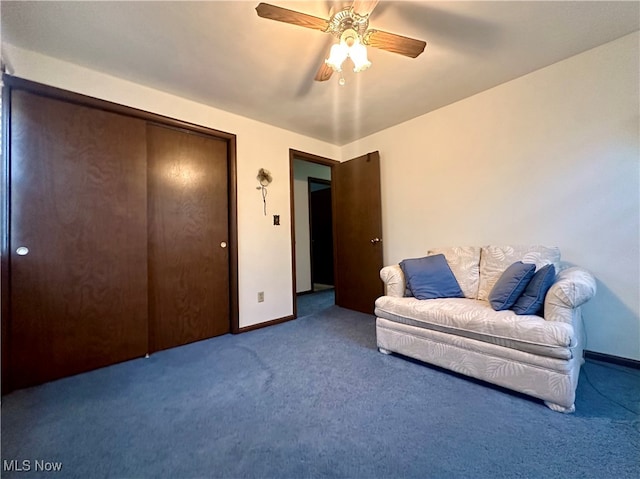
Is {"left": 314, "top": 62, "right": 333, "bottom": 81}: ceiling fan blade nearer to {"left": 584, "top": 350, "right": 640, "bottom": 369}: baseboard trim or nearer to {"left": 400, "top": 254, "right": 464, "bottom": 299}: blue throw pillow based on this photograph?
{"left": 400, "top": 254, "right": 464, "bottom": 299}: blue throw pillow

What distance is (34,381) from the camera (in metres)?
1.89

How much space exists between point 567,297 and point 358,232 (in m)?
2.32

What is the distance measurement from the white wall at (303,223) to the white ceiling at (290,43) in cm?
237

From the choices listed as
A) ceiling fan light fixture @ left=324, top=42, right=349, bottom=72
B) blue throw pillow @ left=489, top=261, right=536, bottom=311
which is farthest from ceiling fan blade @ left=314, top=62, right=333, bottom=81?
blue throw pillow @ left=489, top=261, right=536, bottom=311

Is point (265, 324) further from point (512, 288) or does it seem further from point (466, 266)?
point (512, 288)

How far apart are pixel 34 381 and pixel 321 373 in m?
1.99

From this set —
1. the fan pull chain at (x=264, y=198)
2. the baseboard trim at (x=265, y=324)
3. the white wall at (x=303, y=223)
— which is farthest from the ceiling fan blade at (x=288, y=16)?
the white wall at (x=303, y=223)

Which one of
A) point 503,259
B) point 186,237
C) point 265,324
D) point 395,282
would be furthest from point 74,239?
point 503,259

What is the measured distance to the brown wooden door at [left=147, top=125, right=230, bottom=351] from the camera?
247 centimetres

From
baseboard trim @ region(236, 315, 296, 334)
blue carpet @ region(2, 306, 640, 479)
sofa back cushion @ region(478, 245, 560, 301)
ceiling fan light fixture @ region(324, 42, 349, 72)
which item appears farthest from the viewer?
baseboard trim @ region(236, 315, 296, 334)

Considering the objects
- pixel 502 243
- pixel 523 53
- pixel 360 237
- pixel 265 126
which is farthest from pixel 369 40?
pixel 360 237

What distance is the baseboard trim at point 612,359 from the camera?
6.38 ft

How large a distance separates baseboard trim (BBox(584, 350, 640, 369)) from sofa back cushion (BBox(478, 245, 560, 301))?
0.73m

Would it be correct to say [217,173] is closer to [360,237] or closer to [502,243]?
[360,237]
